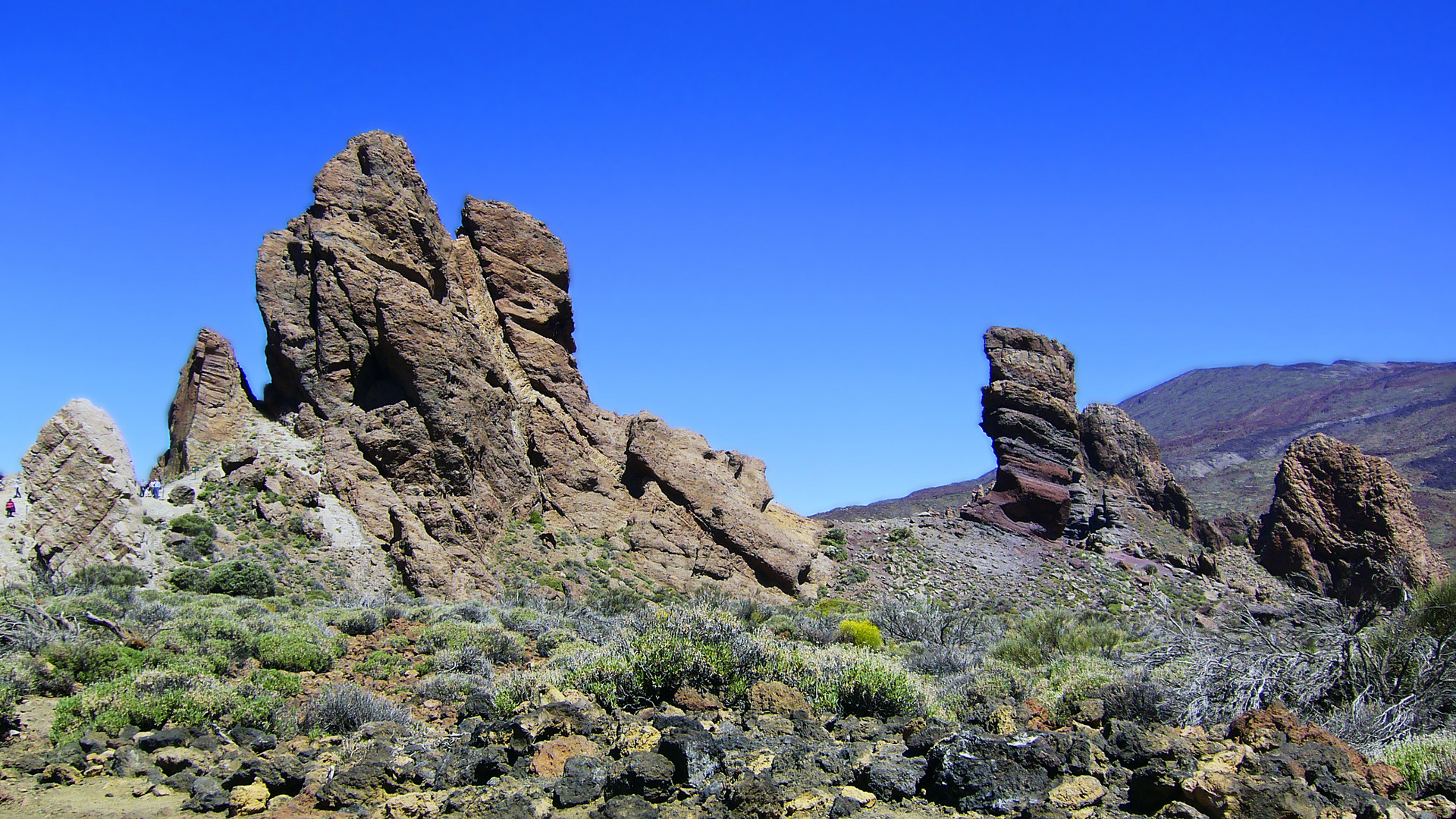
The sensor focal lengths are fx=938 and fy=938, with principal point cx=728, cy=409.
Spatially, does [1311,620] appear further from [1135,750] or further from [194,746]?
[194,746]

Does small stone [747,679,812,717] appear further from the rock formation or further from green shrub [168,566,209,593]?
the rock formation

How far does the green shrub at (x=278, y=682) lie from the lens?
927cm

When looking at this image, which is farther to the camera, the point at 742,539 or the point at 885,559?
the point at 885,559

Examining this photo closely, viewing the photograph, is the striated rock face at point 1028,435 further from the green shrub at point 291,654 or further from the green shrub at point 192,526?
the green shrub at point 291,654

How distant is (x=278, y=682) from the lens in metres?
9.36

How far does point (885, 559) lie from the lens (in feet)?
109

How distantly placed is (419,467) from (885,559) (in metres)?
17.4

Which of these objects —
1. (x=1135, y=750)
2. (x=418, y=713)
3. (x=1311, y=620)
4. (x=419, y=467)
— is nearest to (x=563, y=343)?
(x=419, y=467)

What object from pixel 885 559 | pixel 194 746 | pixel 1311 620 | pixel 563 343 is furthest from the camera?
pixel 885 559

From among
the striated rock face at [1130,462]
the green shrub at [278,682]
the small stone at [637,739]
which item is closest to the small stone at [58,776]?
the green shrub at [278,682]

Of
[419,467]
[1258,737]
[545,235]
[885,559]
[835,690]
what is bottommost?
[1258,737]

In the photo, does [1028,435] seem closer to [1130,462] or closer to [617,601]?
[1130,462]

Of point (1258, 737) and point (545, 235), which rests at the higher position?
point (545, 235)

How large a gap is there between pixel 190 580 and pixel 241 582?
0.84m
